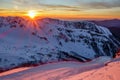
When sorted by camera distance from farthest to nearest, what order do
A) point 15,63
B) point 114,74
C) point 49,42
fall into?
point 49,42, point 15,63, point 114,74

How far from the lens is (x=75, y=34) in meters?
45.4

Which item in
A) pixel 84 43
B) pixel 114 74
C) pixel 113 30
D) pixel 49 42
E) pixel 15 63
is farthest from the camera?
pixel 113 30

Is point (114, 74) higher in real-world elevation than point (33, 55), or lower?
higher

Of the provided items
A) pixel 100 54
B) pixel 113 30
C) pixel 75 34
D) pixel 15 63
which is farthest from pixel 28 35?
pixel 113 30

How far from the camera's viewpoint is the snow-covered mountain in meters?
31.7

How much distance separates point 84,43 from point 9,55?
15.4m

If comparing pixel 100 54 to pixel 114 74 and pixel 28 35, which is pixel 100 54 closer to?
pixel 28 35

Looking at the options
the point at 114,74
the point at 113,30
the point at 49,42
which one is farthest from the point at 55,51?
the point at 113,30

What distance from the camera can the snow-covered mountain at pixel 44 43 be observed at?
3173 centimetres

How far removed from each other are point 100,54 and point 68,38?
5695 mm

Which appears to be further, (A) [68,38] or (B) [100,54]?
(A) [68,38]

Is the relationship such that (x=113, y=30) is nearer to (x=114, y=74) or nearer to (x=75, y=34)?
(x=75, y=34)

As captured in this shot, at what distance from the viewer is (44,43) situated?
39438mm

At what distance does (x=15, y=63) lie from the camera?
28578 millimetres
